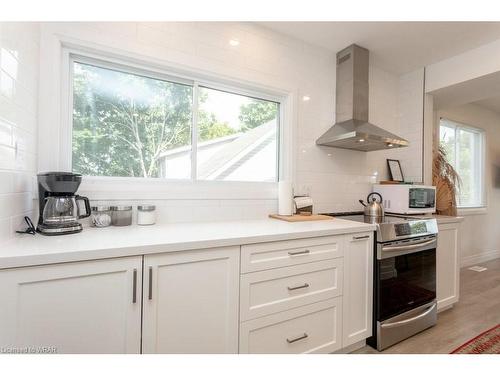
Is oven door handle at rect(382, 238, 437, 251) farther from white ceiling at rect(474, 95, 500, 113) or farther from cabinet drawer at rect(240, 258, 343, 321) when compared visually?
white ceiling at rect(474, 95, 500, 113)

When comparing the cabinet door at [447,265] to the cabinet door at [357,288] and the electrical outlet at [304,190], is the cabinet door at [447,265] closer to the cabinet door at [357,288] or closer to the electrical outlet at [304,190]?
→ the cabinet door at [357,288]

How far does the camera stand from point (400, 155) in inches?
116

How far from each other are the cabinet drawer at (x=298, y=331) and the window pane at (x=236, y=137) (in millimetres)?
1103

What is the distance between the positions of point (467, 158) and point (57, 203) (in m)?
5.27

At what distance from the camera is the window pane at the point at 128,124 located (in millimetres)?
1583

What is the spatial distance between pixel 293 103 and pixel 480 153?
3.85 meters

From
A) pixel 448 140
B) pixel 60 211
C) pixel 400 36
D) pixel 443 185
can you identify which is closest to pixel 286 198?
pixel 60 211

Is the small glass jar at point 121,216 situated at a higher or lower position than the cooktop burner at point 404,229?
higher

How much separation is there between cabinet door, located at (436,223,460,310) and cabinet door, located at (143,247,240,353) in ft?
6.66

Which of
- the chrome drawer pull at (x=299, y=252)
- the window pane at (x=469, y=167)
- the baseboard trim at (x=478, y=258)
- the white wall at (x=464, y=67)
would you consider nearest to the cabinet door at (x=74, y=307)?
the chrome drawer pull at (x=299, y=252)

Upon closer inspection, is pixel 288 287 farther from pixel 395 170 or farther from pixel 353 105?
pixel 395 170

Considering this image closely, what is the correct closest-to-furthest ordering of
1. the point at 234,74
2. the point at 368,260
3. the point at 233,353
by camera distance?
the point at 233,353 → the point at 368,260 → the point at 234,74
